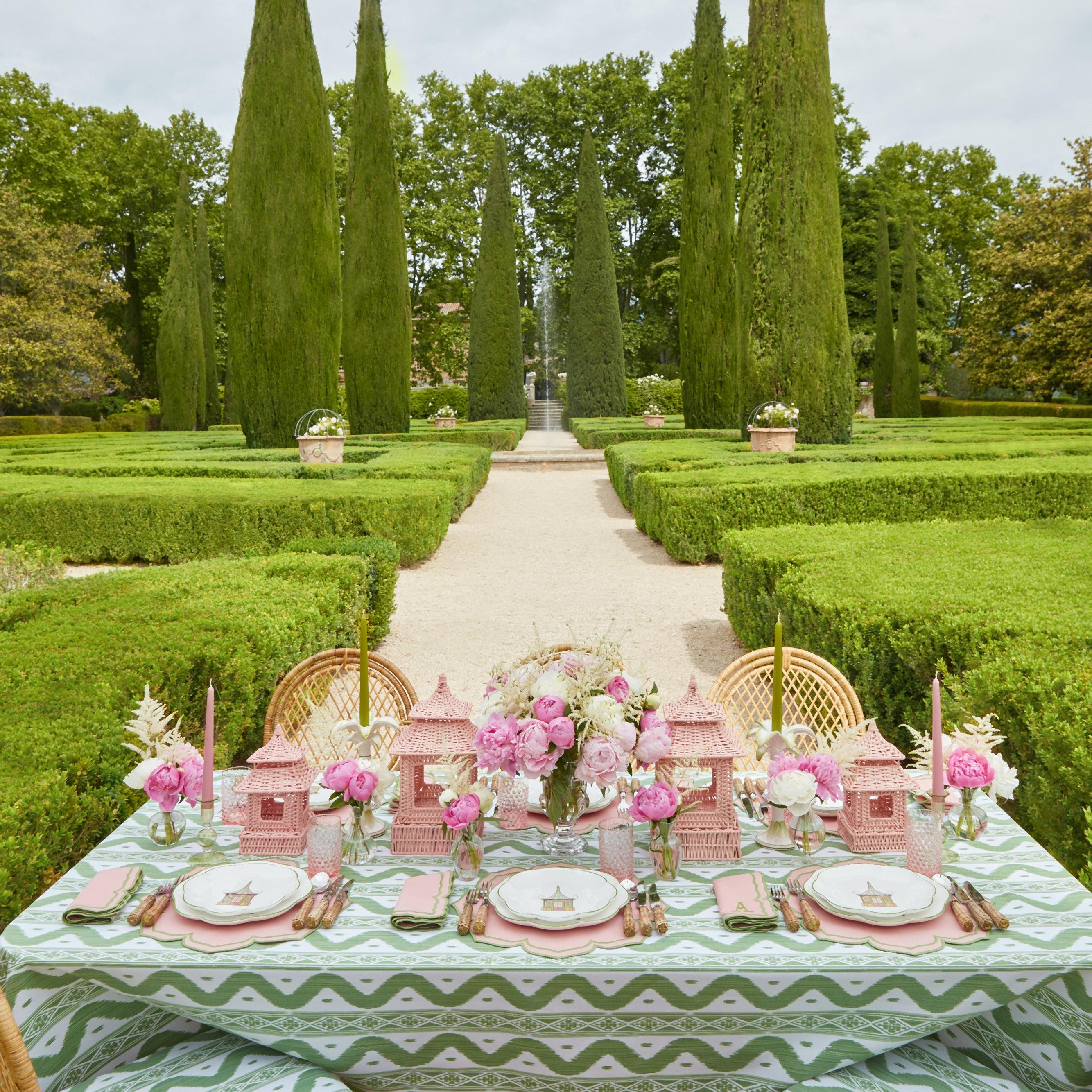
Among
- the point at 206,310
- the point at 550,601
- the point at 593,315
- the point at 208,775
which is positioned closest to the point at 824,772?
the point at 208,775

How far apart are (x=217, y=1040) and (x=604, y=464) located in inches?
694

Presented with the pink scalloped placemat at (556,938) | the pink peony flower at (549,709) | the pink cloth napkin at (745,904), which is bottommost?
the pink scalloped placemat at (556,938)

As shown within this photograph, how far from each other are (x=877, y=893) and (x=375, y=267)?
17.2 metres

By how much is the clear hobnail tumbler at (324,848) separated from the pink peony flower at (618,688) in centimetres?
64

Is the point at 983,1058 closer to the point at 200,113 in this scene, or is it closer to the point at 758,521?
the point at 758,521

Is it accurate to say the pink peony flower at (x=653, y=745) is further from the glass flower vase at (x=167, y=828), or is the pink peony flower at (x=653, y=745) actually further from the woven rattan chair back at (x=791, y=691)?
the glass flower vase at (x=167, y=828)

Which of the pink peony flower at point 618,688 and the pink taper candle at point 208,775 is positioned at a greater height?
the pink peony flower at point 618,688

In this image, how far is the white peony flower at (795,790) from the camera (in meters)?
1.75

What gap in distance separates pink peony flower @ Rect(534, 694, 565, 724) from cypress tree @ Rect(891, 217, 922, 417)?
88.0 ft

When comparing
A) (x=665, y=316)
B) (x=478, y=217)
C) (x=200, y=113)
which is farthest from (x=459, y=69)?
(x=665, y=316)

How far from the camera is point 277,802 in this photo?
1.92 m

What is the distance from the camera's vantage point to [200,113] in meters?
31.4

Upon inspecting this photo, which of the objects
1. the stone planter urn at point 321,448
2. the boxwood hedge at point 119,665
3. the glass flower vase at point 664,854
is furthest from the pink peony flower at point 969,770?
the stone planter urn at point 321,448

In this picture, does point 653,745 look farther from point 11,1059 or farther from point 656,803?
point 11,1059
